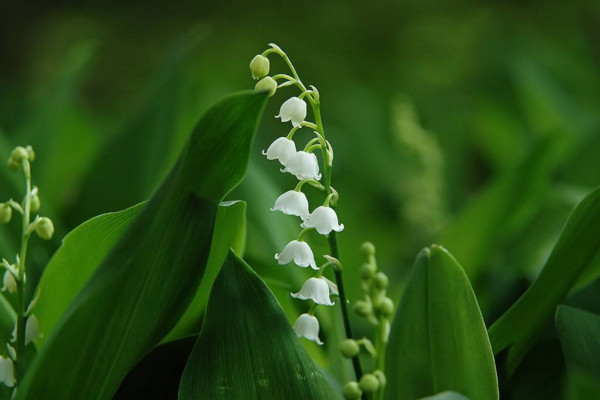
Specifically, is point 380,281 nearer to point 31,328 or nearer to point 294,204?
point 294,204

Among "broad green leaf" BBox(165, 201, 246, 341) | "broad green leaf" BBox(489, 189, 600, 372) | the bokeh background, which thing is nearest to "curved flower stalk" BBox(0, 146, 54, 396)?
"broad green leaf" BBox(165, 201, 246, 341)

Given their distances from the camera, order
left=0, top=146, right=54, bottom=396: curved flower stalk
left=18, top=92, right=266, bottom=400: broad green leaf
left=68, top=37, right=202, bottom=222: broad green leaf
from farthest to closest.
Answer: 1. left=68, top=37, right=202, bottom=222: broad green leaf
2. left=0, top=146, right=54, bottom=396: curved flower stalk
3. left=18, top=92, right=266, bottom=400: broad green leaf

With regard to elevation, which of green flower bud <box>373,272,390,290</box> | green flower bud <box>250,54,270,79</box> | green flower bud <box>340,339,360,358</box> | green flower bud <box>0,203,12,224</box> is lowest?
green flower bud <box>340,339,360,358</box>

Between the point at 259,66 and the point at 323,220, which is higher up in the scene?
the point at 259,66

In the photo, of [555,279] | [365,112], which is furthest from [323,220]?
[365,112]

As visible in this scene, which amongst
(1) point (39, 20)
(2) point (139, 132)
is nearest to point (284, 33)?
(1) point (39, 20)

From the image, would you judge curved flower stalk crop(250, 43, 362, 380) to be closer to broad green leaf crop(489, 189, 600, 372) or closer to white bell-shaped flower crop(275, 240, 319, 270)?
white bell-shaped flower crop(275, 240, 319, 270)

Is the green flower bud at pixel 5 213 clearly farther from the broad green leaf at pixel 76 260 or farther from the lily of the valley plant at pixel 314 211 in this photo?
the lily of the valley plant at pixel 314 211
